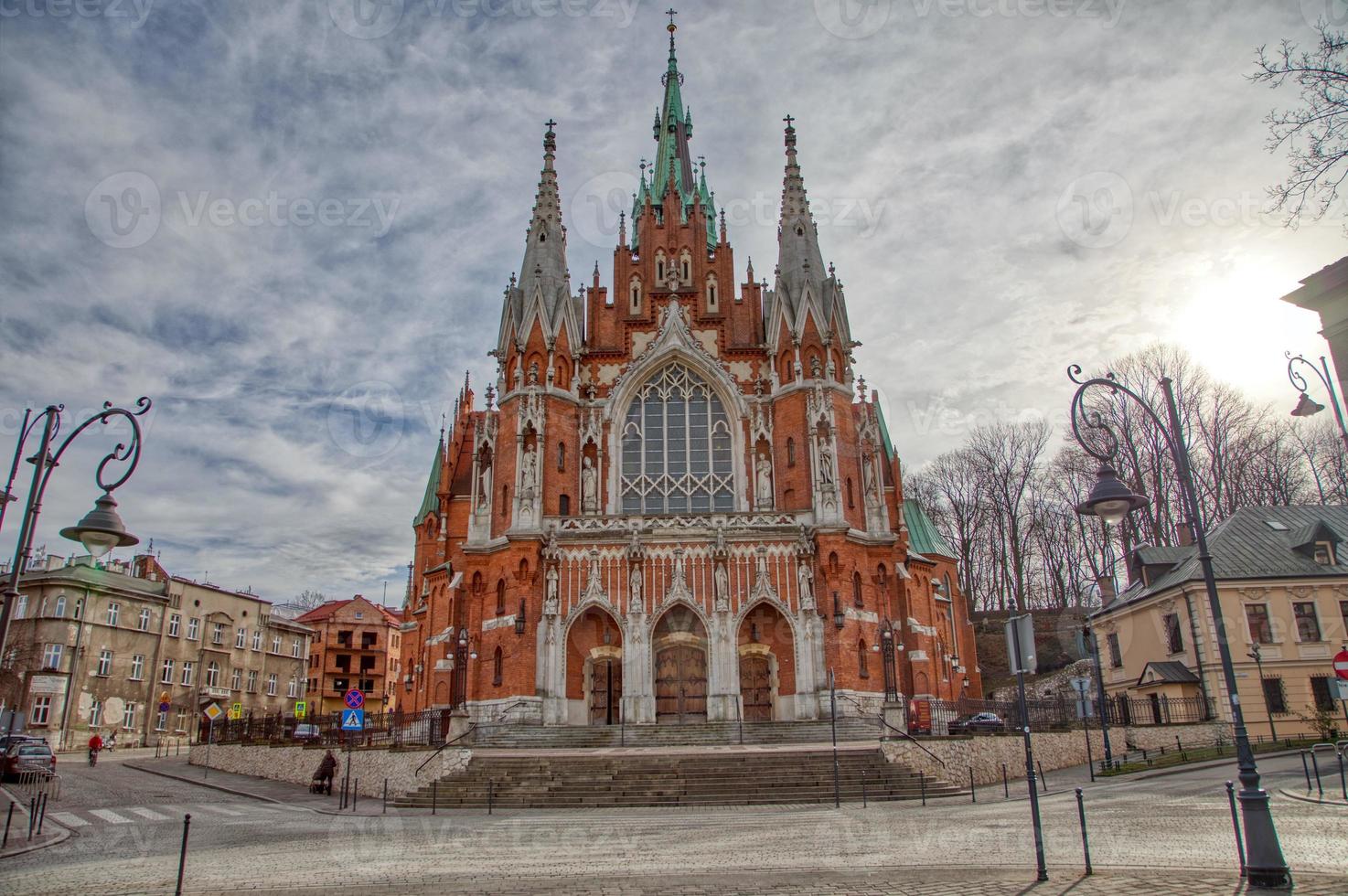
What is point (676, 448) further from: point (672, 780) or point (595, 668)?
point (672, 780)

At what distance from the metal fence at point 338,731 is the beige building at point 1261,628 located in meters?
23.3

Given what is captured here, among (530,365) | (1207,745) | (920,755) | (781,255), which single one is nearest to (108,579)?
(530,365)

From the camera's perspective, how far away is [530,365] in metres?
35.4

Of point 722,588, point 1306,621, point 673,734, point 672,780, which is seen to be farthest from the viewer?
point 1306,621

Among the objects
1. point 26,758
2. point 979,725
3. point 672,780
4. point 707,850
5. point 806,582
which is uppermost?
point 806,582

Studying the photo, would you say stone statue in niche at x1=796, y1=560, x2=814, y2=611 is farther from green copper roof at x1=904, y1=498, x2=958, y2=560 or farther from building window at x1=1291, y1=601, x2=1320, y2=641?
building window at x1=1291, y1=601, x2=1320, y2=641

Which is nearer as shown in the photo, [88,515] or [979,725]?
[88,515]

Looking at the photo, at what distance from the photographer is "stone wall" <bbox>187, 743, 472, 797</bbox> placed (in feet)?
78.6

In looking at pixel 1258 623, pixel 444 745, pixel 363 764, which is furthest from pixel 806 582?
pixel 1258 623

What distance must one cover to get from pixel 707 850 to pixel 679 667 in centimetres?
1847

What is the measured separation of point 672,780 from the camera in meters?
22.4

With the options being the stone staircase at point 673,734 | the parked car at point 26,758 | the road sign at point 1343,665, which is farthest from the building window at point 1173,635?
the parked car at point 26,758

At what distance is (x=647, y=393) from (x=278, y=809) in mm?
19450

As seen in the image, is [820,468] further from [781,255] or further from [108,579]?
[108,579]
